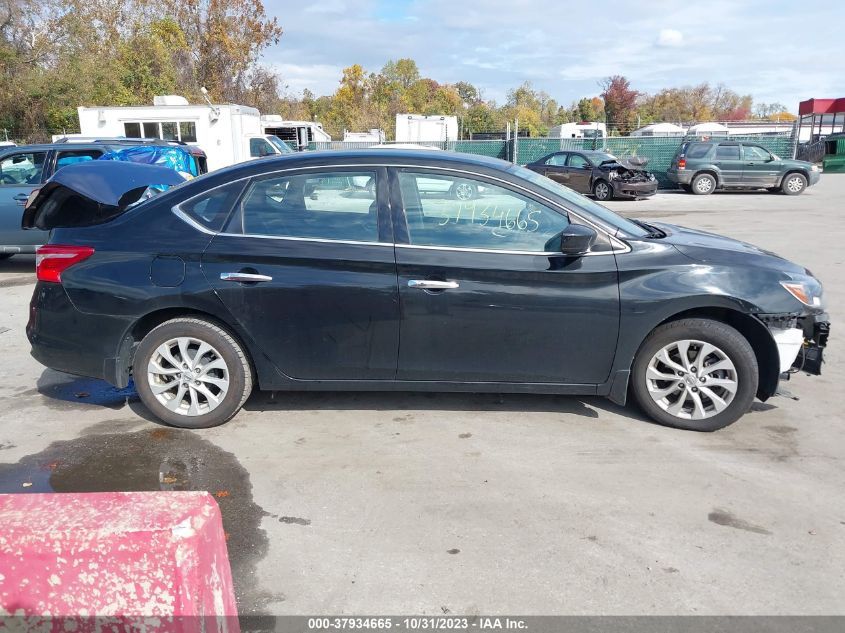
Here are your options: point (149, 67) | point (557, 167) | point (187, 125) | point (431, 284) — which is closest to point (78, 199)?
point (431, 284)

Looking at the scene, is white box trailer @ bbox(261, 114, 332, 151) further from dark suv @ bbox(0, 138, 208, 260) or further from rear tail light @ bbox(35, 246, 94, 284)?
rear tail light @ bbox(35, 246, 94, 284)

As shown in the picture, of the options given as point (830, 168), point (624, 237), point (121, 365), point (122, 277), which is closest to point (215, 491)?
point (121, 365)

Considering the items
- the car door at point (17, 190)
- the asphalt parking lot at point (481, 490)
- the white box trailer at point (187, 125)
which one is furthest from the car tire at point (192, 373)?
the white box trailer at point (187, 125)

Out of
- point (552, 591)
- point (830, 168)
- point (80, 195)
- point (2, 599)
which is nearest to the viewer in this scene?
point (2, 599)

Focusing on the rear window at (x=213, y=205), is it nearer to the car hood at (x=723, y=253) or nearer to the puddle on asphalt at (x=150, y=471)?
the puddle on asphalt at (x=150, y=471)

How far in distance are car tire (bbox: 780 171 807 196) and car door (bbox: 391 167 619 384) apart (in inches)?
805

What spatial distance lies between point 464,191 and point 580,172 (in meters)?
17.7

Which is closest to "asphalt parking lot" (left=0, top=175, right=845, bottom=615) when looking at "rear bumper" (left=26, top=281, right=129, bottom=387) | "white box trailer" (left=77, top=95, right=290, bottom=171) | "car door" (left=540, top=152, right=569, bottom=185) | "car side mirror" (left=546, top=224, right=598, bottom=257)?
"rear bumper" (left=26, top=281, right=129, bottom=387)

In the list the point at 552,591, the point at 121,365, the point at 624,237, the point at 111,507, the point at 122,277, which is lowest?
the point at 552,591

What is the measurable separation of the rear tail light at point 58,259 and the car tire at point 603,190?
18176 millimetres

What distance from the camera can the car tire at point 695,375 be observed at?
4.22m

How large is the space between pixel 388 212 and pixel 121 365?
2.01 meters

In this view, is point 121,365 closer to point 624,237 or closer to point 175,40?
point 624,237

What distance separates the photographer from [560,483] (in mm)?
3746
